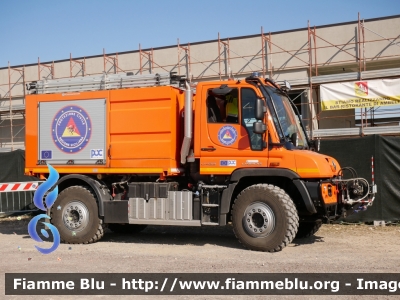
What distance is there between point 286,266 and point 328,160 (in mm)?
2645

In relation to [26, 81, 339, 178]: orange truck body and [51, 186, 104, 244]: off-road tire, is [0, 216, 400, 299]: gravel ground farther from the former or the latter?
[26, 81, 339, 178]: orange truck body

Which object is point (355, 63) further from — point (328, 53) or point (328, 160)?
point (328, 160)

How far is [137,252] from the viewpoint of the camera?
9.95 m

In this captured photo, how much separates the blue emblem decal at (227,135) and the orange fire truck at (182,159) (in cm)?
2

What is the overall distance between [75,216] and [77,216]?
0.05 meters

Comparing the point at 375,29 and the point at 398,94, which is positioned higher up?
the point at 375,29

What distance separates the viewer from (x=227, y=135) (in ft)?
33.4

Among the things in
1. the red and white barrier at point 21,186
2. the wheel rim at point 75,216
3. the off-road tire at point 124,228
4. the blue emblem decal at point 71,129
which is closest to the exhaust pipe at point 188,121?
the blue emblem decal at point 71,129

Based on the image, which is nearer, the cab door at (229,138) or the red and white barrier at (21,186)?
the cab door at (229,138)

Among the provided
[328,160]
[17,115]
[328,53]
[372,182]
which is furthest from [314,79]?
[17,115]

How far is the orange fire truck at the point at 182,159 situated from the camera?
973cm

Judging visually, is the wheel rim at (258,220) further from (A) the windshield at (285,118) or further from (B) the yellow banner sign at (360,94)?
(B) the yellow banner sign at (360,94)

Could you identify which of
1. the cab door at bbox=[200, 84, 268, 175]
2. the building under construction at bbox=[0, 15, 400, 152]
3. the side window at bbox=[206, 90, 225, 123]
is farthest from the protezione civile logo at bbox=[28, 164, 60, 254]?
the building under construction at bbox=[0, 15, 400, 152]

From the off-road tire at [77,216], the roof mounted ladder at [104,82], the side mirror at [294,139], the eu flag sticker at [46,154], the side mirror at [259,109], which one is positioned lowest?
the off-road tire at [77,216]
